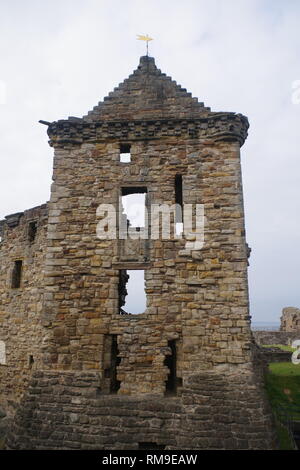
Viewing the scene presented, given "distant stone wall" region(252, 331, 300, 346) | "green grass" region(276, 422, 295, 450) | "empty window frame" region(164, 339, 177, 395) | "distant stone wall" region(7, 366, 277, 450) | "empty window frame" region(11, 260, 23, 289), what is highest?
"empty window frame" region(11, 260, 23, 289)

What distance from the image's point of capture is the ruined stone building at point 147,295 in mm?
7797

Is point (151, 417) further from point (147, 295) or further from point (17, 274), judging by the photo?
point (17, 274)

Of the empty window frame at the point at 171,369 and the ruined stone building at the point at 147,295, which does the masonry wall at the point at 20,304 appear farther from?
the empty window frame at the point at 171,369

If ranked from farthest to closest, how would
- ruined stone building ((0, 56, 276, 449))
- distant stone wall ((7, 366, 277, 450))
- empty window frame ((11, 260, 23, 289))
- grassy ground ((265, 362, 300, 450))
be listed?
empty window frame ((11, 260, 23, 289)) → grassy ground ((265, 362, 300, 450)) → ruined stone building ((0, 56, 276, 449)) → distant stone wall ((7, 366, 277, 450))

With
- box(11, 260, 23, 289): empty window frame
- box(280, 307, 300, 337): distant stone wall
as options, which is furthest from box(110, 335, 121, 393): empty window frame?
box(280, 307, 300, 337): distant stone wall

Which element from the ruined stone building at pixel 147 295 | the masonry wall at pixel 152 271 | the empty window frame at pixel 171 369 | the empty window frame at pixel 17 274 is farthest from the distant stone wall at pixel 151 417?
the empty window frame at pixel 17 274

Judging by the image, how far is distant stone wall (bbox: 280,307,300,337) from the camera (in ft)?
77.2

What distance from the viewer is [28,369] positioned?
40.7ft

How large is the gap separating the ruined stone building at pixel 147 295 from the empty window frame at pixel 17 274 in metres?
5.12

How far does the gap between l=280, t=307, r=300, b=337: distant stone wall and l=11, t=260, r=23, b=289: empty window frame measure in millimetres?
17382

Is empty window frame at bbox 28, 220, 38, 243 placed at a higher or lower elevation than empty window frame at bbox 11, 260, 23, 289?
higher

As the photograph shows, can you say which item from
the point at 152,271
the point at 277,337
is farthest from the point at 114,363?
the point at 277,337

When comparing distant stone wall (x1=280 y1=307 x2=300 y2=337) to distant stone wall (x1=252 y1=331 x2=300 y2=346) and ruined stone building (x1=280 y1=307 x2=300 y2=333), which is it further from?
distant stone wall (x1=252 y1=331 x2=300 y2=346)

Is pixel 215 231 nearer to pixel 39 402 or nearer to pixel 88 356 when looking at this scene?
pixel 88 356
